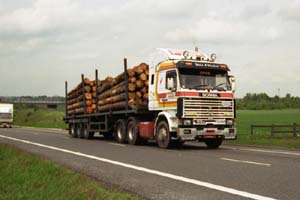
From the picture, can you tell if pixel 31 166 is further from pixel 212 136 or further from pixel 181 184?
pixel 212 136

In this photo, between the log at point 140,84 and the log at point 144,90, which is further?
the log at point 140,84

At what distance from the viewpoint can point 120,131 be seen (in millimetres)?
22406

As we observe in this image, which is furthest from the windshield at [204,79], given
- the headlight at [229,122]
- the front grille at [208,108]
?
the headlight at [229,122]

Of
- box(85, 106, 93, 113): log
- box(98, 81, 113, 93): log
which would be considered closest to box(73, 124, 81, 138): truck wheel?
box(85, 106, 93, 113): log

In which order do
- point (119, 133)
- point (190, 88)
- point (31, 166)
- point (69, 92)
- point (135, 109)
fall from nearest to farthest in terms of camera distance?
point (31, 166) < point (190, 88) < point (135, 109) < point (119, 133) < point (69, 92)

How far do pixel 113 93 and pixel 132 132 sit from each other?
289cm

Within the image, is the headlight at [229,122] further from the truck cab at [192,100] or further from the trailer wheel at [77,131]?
the trailer wheel at [77,131]

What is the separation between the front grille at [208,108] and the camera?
683 inches

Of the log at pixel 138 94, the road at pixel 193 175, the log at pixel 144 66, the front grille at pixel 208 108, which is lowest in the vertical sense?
the road at pixel 193 175

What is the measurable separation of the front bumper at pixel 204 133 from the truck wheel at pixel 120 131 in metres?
4.98

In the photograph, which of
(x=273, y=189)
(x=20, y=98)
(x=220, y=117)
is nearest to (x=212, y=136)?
(x=220, y=117)

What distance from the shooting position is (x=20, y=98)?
13650cm

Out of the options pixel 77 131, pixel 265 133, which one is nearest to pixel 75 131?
pixel 77 131

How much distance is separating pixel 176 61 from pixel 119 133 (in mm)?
5832
